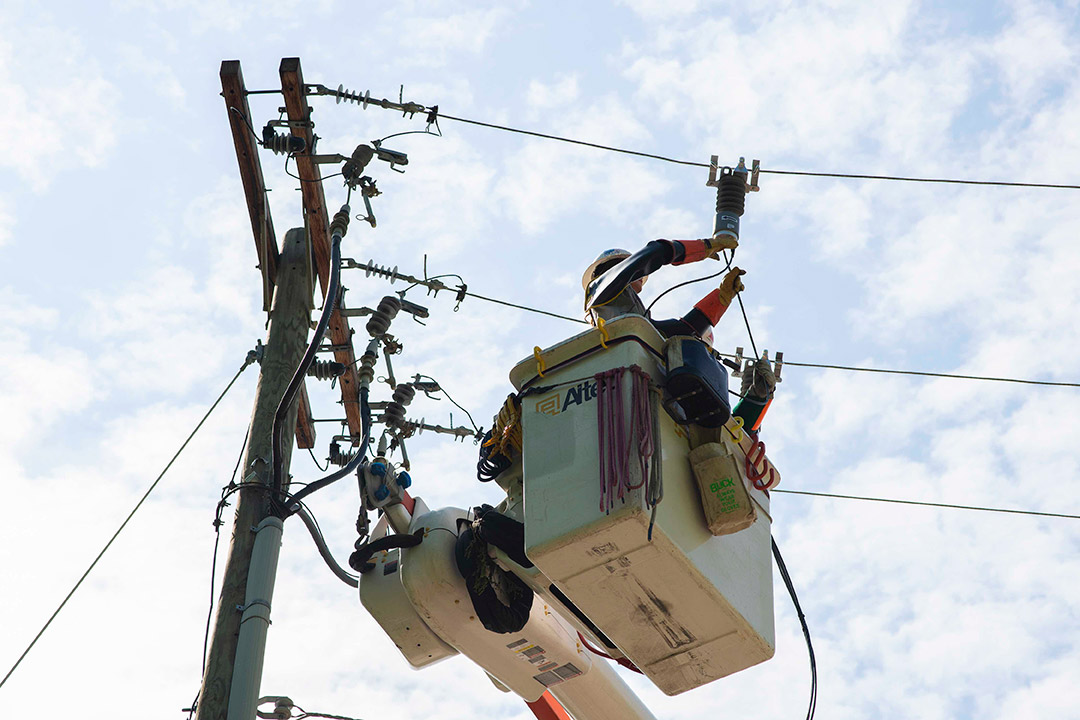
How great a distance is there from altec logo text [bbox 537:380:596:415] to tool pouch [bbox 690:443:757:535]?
0.50 metres

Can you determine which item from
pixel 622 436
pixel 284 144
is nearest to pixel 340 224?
pixel 284 144

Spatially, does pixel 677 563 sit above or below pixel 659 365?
below

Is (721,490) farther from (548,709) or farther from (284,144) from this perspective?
(284,144)

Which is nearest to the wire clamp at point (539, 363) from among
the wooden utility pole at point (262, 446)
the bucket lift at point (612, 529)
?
the bucket lift at point (612, 529)

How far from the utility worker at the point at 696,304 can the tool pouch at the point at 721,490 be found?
738mm

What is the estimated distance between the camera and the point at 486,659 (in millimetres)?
7281

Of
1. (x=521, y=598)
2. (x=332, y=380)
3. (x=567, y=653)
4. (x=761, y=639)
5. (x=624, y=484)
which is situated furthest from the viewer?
(x=332, y=380)

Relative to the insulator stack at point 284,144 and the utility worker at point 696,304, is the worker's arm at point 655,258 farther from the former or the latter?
the insulator stack at point 284,144

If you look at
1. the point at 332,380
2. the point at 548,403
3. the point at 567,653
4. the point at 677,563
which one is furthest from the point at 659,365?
the point at 332,380

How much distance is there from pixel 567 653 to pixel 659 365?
1.84 metres

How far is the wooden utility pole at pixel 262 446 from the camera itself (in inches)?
248

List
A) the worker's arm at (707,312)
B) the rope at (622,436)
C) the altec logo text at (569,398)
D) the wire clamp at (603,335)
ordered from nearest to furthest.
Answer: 1. the rope at (622,436)
2. the altec logo text at (569,398)
3. the wire clamp at (603,335)
4. the worker's arm at (707,312)

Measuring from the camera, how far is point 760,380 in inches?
272

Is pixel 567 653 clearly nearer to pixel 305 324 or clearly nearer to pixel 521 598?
pixel 521 598
